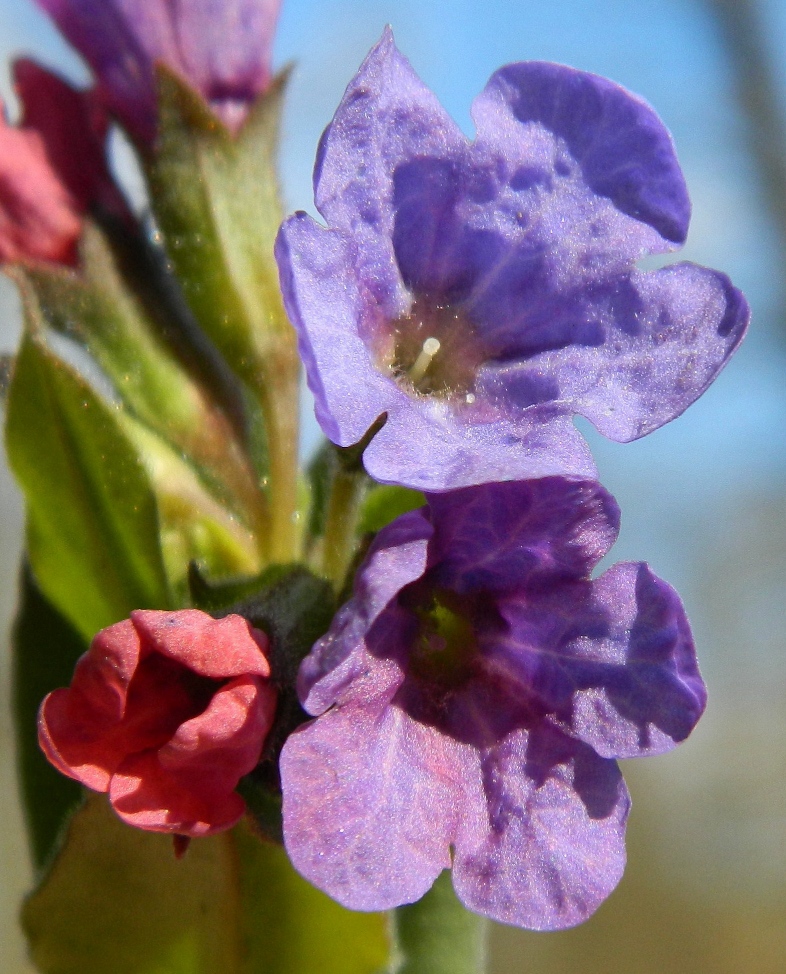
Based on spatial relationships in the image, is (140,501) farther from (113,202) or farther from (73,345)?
(113,202)

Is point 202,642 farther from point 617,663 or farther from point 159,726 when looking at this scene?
point 617,663

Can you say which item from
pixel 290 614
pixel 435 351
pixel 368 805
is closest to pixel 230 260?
pixel 435 351

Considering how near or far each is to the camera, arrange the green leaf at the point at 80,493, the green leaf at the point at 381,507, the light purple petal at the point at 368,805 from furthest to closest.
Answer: the green leaf at the point at 381,507
the green leaf at the point at 80,493
the light purple petal at the point at 368,805

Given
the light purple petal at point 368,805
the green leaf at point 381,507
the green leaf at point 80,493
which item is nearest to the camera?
the light purple petal at point 368,805

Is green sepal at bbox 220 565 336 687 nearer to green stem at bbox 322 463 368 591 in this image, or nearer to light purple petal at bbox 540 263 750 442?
green stem at bbox 322 463 368 591

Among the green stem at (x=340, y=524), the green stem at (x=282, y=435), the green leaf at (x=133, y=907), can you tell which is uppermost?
the green stem at (x=340, y=524)

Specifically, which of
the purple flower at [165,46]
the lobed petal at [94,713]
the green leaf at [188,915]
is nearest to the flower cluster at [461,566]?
the lobed petal at [94,713]

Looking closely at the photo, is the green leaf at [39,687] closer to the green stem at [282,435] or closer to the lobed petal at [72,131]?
the green stem at [282,435]
